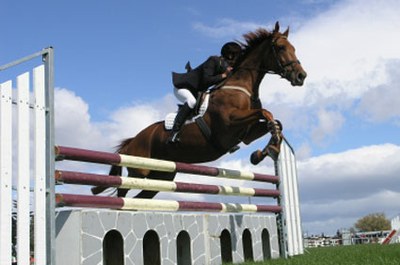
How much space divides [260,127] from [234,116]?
1.03 feet

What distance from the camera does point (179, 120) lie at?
6395mm

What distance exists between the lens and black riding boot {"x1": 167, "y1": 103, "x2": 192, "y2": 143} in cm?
639

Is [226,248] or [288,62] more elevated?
[288,62]

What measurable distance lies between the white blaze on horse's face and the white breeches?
41.1 inches

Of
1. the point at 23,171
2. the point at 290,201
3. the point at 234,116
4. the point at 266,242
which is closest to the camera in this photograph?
the point at 23,171

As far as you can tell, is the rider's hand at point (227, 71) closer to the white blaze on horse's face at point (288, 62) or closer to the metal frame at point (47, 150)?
the white blaze on horse's face at point (288, 62)

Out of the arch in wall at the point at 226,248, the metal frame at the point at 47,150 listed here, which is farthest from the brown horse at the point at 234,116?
the metal frame at the point at 47,150

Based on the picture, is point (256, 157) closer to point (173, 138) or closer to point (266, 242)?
point (173, 138)

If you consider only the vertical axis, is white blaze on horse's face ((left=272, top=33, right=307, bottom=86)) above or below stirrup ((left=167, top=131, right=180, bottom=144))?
above

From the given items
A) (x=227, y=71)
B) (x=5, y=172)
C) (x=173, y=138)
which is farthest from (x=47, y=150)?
(x=227, y=71)

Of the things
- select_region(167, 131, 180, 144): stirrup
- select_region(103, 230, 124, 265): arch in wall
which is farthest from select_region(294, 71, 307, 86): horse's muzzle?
select_region(103, 230, 124, 265): arch in wall

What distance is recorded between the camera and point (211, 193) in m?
6.59

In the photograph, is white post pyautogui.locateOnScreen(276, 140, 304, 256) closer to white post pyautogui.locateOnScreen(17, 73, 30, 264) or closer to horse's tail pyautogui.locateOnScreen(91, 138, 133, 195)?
horse's tail pyautogui.locateOnScreen(91, 138, 133, 195)

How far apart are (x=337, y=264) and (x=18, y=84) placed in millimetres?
3173
